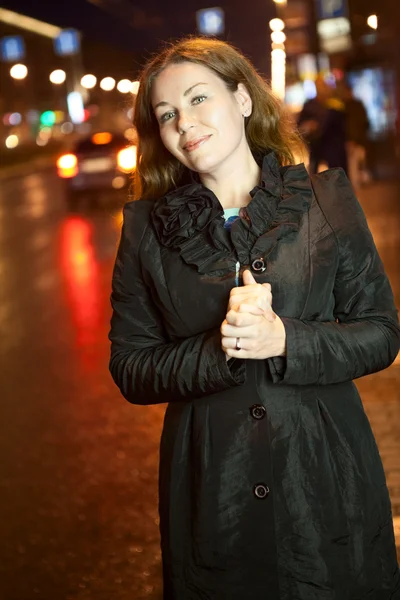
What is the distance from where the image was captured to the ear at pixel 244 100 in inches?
108

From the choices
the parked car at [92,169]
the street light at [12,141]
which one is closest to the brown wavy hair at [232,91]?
the parked car at [92,169]

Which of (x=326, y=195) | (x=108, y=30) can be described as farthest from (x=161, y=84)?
(x=108, y=30)

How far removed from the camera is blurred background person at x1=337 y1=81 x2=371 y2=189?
20.6 metres

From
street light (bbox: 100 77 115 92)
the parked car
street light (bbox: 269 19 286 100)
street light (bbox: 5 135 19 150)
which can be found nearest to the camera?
the parked car

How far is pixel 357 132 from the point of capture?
20797 mm

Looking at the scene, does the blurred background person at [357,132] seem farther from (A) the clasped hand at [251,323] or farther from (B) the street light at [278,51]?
(A) the clasped hand at [251,323]

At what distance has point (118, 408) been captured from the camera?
22.0 ft

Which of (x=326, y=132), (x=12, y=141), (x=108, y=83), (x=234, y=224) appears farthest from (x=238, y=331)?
(x=108, y=83)

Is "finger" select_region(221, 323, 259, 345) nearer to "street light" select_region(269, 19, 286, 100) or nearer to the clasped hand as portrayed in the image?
the clasped hand

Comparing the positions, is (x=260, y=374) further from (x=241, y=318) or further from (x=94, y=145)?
(x=94, y=145)

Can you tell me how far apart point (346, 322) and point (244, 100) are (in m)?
0.75

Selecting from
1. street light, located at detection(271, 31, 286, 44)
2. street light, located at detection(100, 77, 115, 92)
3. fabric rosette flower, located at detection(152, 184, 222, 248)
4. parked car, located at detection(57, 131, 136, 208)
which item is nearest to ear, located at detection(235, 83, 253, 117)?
fabric rosette flower, located at detection(152, 184, 222, 248)

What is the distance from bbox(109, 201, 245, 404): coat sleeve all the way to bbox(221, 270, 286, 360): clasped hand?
121 millimetres

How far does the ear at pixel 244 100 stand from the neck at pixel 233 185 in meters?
0.17
